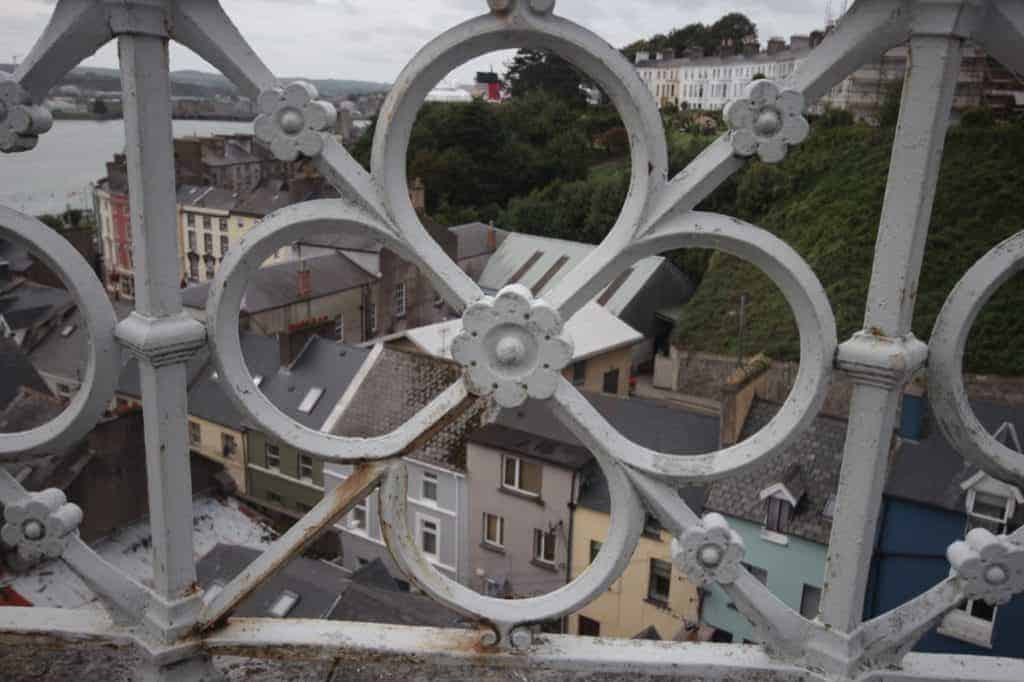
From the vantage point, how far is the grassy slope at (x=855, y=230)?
2525 centimetres

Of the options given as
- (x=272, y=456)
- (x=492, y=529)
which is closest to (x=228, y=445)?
(x=272, y=456)

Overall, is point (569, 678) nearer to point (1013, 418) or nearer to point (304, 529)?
point (304, 529)

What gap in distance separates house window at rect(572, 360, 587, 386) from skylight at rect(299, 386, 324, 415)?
7673 millimetres

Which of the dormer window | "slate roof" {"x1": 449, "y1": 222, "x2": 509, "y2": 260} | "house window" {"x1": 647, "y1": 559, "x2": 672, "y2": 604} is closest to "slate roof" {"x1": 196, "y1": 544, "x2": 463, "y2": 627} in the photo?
"house window" {"x1": 647, "y1": 559, "x2": 672, "y2": 604}

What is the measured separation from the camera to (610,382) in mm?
25766

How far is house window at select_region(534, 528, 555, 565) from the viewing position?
16516 millimetres

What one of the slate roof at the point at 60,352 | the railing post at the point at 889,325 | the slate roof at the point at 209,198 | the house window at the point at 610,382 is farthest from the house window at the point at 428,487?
the slate roof at the point at 209,198

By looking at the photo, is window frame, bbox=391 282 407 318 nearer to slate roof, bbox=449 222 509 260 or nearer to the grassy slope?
slate roof, bbox=449 222 509 260

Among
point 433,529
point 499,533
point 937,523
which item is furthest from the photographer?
point 433,529

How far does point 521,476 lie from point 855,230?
19.7m

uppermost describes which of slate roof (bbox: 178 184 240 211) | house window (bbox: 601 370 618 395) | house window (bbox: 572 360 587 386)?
slate roof (bbox: 178 184 240 211)

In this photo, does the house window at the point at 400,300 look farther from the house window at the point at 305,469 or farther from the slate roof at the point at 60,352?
the house window at the point at 305,469

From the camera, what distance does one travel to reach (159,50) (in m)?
1.81

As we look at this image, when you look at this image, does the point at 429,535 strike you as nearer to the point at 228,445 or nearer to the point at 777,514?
the point at 228,445
